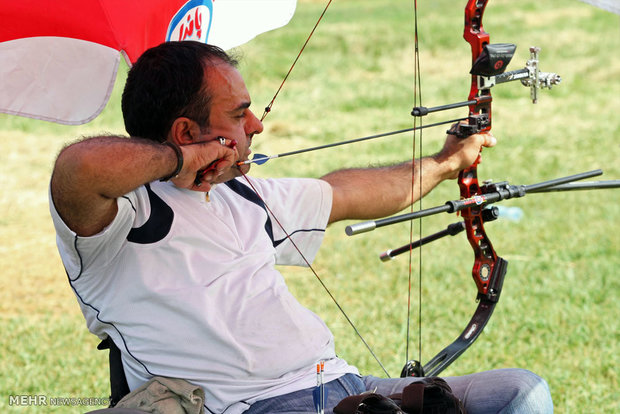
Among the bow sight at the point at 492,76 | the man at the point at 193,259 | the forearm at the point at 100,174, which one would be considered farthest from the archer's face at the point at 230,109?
the bow sight at the point at 492,76

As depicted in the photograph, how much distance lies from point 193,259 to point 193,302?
0.43 ft

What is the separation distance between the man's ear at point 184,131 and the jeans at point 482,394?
2.39 feet

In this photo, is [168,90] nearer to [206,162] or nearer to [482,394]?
[206,162]

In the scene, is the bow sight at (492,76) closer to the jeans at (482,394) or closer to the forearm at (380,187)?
the forearm at (380,187)

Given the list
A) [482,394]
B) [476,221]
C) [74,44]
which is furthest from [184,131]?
[476,221]

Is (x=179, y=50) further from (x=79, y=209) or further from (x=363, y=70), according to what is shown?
(x=363, y=70)

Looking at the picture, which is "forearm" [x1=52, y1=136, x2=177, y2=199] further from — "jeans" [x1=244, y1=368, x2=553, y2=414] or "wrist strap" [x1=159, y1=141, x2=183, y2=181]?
"jeans" [x1=244, y1=368, x2=553, y2=414]

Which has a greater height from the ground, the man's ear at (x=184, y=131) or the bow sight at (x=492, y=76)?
the bow sight at (x=492, y=76)

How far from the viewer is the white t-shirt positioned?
2.19 metres

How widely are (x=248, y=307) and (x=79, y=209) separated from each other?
0.53 metres

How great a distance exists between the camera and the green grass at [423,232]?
4195 mm

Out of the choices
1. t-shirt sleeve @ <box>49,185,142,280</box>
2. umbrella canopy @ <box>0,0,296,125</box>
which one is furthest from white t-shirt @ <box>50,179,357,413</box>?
umbrella canopy @ <box>0,0,296,125</box>

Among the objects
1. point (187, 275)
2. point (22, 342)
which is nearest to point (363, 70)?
point (22, 342)

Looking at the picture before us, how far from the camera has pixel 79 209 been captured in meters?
A: 2.03
